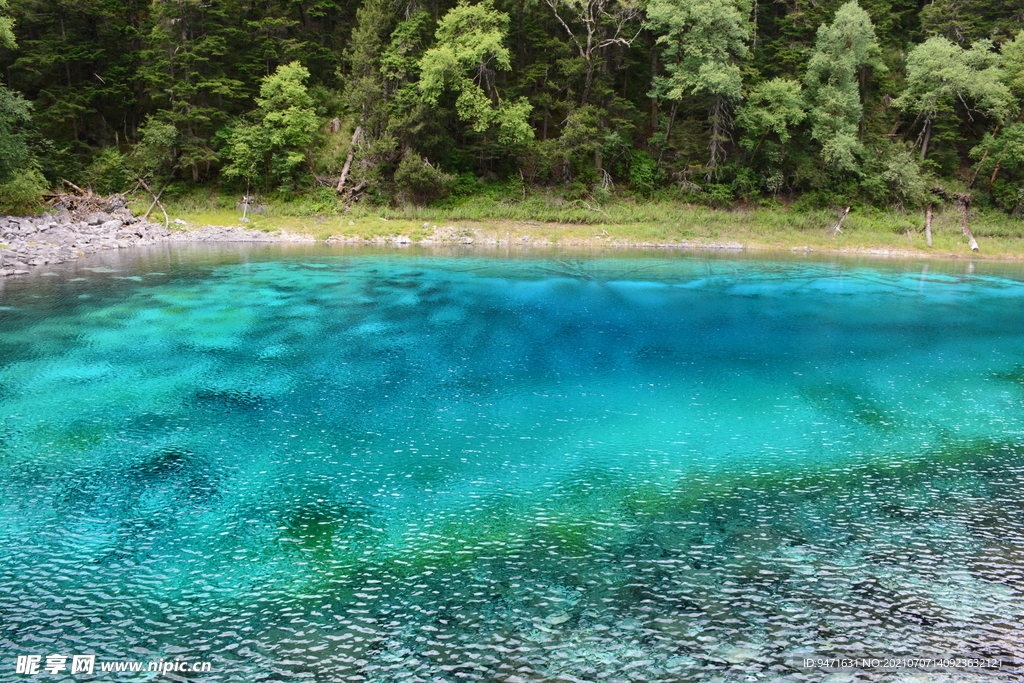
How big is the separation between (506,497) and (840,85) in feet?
131

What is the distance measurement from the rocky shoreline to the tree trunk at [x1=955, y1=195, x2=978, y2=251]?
3859 centimetres

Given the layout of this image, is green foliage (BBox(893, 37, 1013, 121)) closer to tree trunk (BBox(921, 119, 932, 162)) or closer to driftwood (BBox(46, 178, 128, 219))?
tree trunk (BBox(921, 119, 932, 162))

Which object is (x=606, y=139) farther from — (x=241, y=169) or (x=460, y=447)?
(x=460, y=447)

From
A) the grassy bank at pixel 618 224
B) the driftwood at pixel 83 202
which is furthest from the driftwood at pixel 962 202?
the driftwood at pixel 83 202

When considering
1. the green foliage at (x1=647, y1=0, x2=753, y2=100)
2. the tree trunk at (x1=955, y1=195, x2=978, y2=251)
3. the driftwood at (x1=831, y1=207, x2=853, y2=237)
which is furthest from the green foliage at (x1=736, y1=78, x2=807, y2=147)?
the tree trunk at (x1=955, y1=195, x2=978, y2=251)

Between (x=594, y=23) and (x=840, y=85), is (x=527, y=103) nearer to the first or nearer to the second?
(x=594, y=23)

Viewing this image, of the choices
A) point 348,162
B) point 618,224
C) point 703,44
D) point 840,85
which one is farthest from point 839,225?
point 348,162

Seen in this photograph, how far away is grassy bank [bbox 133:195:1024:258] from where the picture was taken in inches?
1458

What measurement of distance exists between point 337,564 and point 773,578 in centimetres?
463

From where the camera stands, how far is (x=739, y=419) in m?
11.7

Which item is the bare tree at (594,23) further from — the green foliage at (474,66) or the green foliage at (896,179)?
the green foliage at (896,179)

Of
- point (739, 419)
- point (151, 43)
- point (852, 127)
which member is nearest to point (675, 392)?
point (739, 419)

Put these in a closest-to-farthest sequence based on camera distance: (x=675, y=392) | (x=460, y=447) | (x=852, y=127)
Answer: (x=460, y=447)
(x=675, y=392)
(x=852, y=127)

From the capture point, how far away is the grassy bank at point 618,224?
121 ft
